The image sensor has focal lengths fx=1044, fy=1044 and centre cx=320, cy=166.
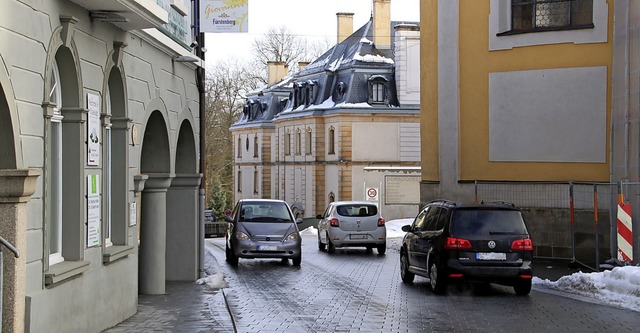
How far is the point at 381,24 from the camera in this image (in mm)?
64500

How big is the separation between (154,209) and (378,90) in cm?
4633

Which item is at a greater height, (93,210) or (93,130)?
(93,130)

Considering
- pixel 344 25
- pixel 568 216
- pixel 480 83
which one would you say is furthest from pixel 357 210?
pixel 344 25

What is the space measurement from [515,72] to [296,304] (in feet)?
40.2

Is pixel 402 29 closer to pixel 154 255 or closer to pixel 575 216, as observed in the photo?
pixel 575 216

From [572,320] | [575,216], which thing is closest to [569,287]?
[572,320]

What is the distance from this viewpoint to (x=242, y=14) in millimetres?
18672

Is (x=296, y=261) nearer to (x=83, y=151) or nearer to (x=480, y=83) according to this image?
(x=480, y=83)

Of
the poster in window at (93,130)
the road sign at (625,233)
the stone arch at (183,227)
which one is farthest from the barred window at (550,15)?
the poster in window at (93,130)

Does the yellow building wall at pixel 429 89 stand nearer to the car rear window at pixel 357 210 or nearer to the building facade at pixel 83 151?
the car rear window at pixel 357 210

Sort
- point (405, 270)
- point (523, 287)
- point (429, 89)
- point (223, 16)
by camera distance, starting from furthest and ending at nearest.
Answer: point (429, 89)
point (405, 270)
point (223, 16)
point (523, 287)

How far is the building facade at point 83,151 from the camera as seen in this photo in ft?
29.2

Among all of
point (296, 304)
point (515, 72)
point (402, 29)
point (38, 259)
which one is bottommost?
point (296, 304)

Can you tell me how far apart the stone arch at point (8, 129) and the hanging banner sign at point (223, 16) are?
9.88m
